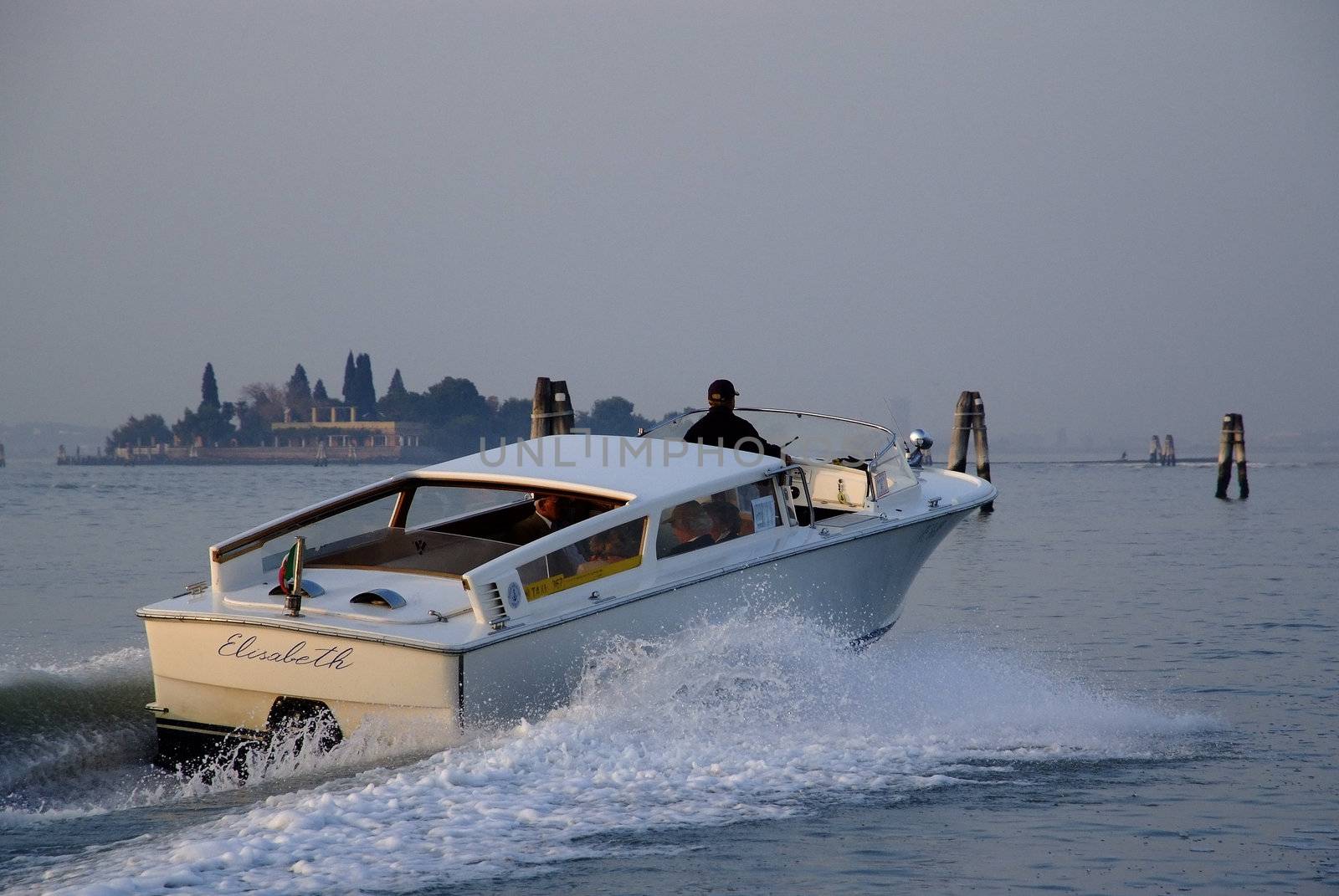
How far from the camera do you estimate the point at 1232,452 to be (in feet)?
121

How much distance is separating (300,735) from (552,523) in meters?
2.08

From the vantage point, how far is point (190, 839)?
5113 millimetres

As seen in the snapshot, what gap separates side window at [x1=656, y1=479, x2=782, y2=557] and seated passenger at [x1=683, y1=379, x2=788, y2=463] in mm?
1037

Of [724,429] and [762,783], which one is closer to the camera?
[762,783]

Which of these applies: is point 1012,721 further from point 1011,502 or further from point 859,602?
point 1011,502

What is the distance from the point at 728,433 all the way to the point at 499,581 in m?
3.37

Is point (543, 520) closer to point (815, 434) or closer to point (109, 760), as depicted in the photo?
point (109, 760)

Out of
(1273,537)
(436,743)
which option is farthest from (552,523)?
(1273,537)

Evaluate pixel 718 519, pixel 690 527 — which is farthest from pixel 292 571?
pixel 718 519

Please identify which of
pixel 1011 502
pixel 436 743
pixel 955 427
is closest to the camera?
pixel 436 743

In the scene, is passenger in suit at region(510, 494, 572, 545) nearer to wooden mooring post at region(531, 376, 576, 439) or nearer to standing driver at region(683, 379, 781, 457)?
standing driver at region(683, 379, 781, 457)

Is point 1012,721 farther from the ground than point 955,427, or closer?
closer

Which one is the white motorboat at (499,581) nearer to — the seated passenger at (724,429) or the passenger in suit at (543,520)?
the passenger in suit at (543,520)

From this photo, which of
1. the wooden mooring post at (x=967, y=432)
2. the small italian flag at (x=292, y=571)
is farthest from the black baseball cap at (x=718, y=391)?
the wooden mooring post at (x=967, y=432)
